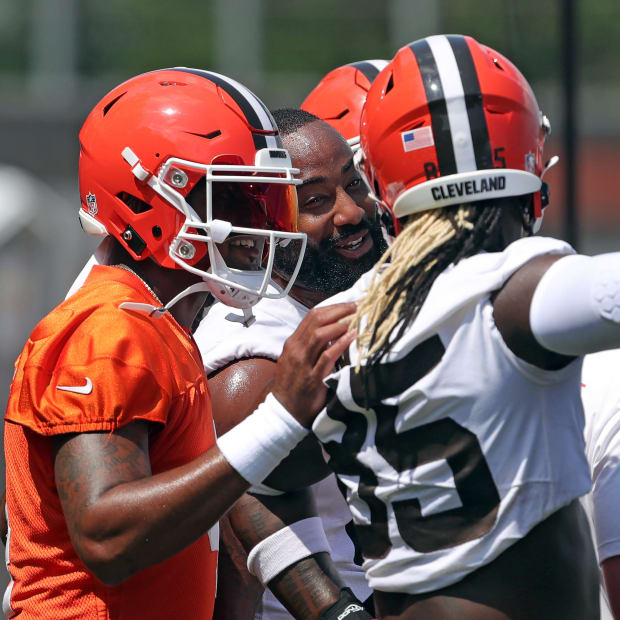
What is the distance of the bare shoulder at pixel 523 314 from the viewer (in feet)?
6.07

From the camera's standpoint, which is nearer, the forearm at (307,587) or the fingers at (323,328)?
the fingers at (323,328)

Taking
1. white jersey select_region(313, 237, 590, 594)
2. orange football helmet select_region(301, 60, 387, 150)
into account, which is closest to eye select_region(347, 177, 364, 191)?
orange football helmet select_region(301, 60, 387, 150)

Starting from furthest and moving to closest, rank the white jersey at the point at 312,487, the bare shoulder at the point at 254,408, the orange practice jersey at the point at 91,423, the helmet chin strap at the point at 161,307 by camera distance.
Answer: the white jersey at the point at 312,487, the bare shoulder at the point at 254,408, the helmet chin strap at the point at 161,307, the orange practice jersey at the point at 91,423

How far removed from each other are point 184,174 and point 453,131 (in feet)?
2.56

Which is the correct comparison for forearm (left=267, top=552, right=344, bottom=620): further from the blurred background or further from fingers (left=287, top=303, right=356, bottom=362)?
the blurred background

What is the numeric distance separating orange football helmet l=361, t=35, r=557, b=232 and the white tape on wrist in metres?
0.99

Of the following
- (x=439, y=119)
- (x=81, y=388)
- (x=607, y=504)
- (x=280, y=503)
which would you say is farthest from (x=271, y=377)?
(x=439, y=119)

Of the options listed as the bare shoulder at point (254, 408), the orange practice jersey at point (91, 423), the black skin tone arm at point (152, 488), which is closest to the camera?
the black skin tone arm at point (152, 488)

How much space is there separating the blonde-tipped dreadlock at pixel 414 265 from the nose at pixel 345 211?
1248 mm

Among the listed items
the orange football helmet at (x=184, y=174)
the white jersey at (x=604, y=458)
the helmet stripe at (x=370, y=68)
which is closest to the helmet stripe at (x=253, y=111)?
the orange football helmet at (x=184, y=174)

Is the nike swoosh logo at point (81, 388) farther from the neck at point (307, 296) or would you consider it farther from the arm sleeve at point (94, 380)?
the neck at point (307, 296)

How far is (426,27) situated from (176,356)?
1921cm

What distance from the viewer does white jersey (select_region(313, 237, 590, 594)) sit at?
1.91 meters

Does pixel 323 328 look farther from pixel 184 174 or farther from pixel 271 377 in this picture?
pixel 271 377
